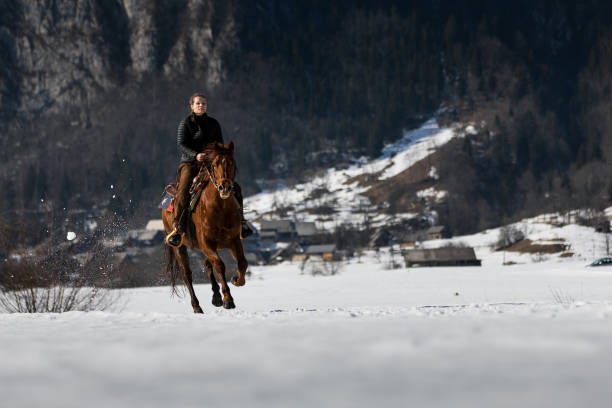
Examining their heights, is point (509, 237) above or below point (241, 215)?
below

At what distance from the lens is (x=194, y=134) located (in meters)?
13.7

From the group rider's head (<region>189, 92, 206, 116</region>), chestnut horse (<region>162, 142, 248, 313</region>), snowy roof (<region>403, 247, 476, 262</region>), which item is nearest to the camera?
chestnut horse (<region>162, 142, 248, 313</region>)

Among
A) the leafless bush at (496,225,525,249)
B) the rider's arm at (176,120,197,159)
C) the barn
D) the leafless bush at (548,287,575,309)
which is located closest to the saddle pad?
the rider's arm at (176,120,197,159)

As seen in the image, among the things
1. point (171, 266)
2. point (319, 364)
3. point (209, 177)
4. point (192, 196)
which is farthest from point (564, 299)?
point (319, 364)

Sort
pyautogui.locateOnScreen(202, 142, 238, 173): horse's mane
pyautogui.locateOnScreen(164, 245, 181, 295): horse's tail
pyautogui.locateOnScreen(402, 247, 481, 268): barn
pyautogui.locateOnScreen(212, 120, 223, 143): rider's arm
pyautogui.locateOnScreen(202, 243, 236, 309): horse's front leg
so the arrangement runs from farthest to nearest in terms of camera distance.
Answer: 1. pyautogui.locateOnScreen(402, 247, 481, 268): barn
2. pyautogui.locateOnScreen(164, 245, 181, 295): horse's tail
3. pyautogui.locateOnScreen(212, 120, 223, 143): rider's arm
4. pyautogui.locateOnScreen(202, 243, 236, 309): horse's front leg
5. pyautogui.locateOnScreen(202, 142, 238, 173): horse's mane

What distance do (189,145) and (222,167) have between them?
2.22 m

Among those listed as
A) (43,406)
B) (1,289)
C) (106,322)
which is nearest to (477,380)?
(43,406)

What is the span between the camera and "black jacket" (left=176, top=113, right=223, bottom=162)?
44.4 ft

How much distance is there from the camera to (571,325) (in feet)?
19.3

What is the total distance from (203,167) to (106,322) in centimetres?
534

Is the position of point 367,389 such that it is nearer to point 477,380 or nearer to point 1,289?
point 477,380

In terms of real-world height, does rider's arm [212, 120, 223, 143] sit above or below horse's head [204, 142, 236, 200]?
above

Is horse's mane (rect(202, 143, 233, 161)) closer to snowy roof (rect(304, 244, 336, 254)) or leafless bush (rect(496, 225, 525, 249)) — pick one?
leafless bush (rect(496, 225, 525, 249))

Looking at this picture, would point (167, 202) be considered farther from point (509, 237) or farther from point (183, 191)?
point (509, 237)
